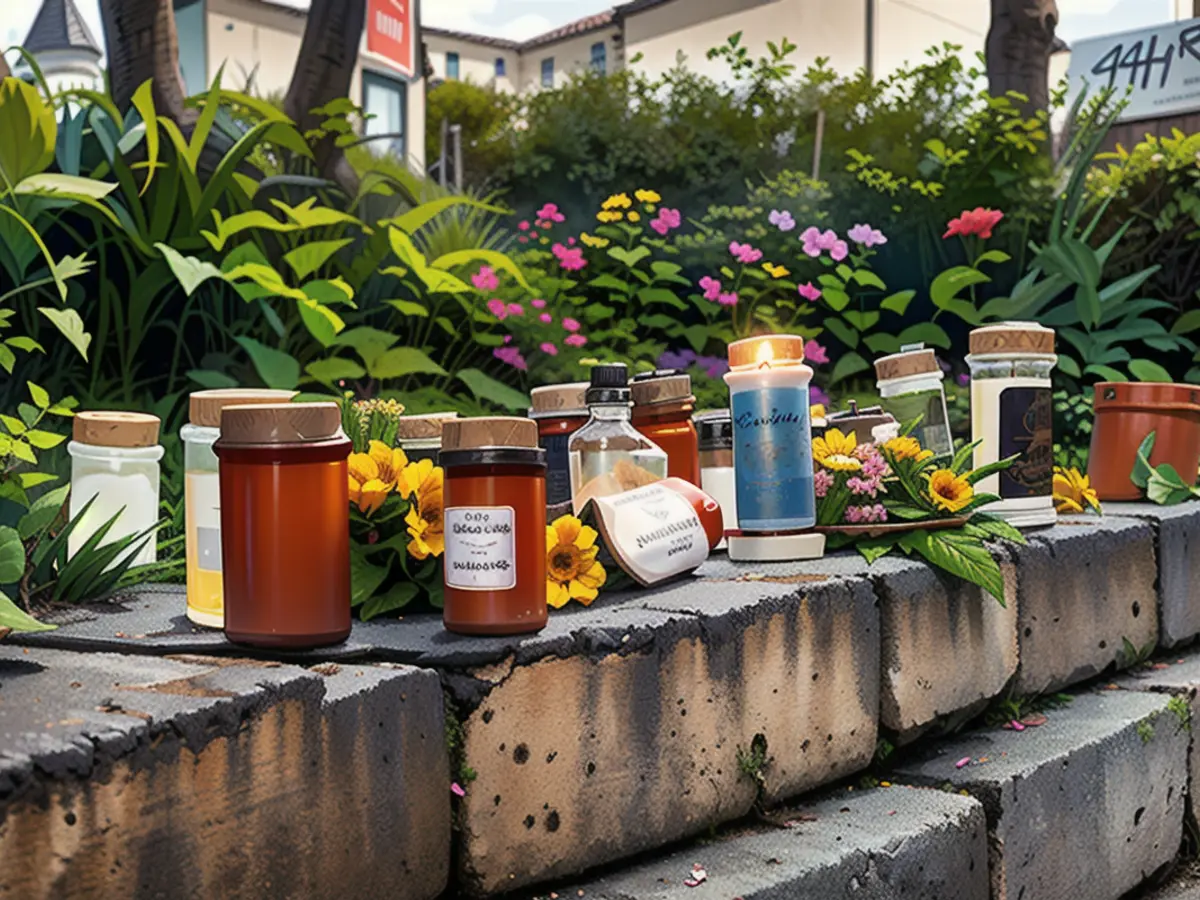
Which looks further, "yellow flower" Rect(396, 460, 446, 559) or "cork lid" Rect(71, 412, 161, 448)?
"cork lid" Rect(71, 412, 161, 448)

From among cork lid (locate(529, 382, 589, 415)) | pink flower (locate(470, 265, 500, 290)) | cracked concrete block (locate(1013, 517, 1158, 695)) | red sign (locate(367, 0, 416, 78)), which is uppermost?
red sign (locate(367, 0, 416, 78))

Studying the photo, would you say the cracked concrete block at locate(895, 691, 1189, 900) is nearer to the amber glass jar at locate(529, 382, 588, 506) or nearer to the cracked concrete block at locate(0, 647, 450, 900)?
the amber glass jar at locate(529, 382, 588, 506)

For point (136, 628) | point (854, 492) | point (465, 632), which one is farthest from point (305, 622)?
point (854, 492)

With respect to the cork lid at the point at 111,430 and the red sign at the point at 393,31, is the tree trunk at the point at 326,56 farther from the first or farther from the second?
the red sign at the point at 393,31

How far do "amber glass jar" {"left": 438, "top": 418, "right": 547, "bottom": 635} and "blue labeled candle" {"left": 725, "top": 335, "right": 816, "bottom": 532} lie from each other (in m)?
0.58

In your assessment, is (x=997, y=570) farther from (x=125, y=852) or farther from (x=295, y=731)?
(x=125, y=852)

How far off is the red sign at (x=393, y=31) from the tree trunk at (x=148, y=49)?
348cm

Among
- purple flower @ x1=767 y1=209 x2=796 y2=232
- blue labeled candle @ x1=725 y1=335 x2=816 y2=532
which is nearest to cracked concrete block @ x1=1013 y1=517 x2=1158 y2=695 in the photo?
blue labeled candle @ x1=725 y1=335 x2=816 y2=532

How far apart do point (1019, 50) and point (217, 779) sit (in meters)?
5.43

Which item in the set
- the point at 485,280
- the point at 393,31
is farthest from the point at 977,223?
the point at 393,31

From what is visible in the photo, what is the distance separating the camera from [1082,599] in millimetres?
2381

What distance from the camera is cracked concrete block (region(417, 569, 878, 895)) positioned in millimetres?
1332

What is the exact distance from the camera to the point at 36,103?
103 inches

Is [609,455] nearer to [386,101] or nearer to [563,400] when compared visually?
[563,400]
